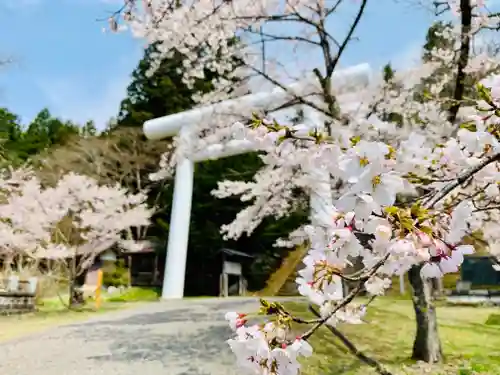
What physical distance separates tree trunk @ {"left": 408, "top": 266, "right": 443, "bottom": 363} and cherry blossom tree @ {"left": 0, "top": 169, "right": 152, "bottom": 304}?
7.86m

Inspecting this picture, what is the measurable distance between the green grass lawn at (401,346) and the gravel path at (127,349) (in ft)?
3.09

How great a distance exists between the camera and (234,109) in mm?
6516

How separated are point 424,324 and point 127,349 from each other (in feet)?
9.88

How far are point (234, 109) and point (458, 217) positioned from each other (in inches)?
223

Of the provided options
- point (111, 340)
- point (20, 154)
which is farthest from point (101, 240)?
point (20, 154)

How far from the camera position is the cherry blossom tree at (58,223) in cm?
1041

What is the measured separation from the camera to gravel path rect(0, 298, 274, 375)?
164 inches

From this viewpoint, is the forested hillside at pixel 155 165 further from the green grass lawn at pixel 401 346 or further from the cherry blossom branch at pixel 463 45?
the cherry blossom branch at pixel 463 45

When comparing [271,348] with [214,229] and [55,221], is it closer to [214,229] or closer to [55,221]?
[55,221]

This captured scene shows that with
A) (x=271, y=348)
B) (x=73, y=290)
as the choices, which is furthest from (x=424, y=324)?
(x=73, y=290)

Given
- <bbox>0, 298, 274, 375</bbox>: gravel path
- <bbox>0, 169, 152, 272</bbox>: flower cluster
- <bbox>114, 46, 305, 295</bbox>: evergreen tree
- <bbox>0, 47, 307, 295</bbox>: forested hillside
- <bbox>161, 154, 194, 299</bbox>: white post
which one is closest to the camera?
<bbox>0, 298, 274, 375</bbox>: gravel path

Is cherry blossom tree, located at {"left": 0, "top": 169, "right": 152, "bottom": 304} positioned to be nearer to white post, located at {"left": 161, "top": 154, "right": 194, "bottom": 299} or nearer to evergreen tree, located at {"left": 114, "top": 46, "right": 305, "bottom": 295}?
white post, located at {"left": 161, "top": 154, "right": 194, "bottom": 299}

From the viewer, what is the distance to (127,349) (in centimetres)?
504

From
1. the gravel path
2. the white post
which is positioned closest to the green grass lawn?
the gravel path
